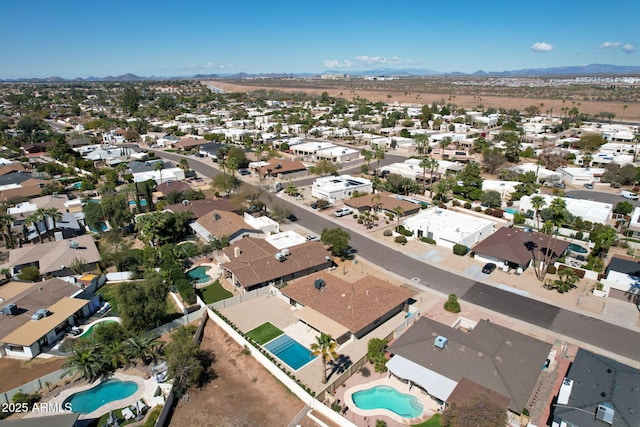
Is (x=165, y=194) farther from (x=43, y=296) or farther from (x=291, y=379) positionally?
(x=291, y=379)

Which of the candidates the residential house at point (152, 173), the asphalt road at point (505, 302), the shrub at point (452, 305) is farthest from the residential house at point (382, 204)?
the residential house at point (152, 173)

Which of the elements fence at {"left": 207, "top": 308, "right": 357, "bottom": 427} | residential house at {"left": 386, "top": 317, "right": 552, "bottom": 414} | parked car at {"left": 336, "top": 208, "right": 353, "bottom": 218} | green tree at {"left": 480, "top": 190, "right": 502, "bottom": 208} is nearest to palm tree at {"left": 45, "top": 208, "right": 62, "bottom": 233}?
fence at {"left": 207, "top": 308, "right": 357, "bottom": 427}

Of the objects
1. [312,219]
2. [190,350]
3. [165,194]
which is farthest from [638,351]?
[165,194]

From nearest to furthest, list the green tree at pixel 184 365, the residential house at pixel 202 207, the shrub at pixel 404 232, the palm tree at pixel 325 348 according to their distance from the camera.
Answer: the palm tree at pixel 325 348 < the green tree at pixel 184 365 < the shrub at pixel 404 232 < the residential house at pixel 202 207

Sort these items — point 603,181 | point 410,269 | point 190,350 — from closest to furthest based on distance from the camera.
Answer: point 190,350 < point 410,269 < point 603,181

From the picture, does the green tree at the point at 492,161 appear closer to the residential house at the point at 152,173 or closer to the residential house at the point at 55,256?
the residential house at the point at 152,173

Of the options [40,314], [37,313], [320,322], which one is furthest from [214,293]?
[37,313]
